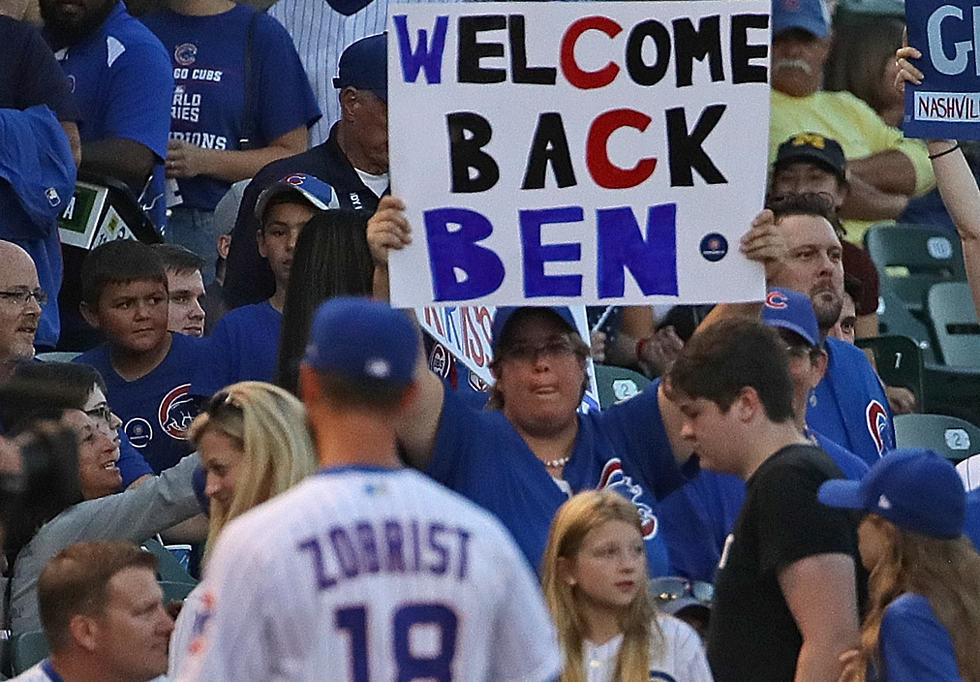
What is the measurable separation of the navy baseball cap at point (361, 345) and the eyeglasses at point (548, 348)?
202 cm

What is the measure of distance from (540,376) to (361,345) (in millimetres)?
2077

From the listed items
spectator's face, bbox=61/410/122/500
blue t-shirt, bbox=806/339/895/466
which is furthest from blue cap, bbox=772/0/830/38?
spectator's face, bbox=61/410/122/500

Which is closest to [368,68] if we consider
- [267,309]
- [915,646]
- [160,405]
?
[267,309]

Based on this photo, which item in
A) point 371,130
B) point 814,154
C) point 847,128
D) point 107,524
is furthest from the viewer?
point 847,128

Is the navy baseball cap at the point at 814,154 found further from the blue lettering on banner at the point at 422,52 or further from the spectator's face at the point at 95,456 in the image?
the spectator's face at the point at 95,456

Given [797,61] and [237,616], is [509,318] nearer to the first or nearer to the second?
[237,616]

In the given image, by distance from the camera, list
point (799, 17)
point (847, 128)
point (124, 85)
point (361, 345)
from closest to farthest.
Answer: point (361, 345) → point (124, 85) → point (799, 17) → point (847, 128)

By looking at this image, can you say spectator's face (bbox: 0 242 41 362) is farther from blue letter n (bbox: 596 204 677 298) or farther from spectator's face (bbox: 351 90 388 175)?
blue letter n (bbox: 596 204 677 298)

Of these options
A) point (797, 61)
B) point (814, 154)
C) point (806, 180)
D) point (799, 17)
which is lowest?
point (806, 180)

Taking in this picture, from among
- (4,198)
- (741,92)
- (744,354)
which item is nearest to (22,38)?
(4,198)

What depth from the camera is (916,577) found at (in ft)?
16.1

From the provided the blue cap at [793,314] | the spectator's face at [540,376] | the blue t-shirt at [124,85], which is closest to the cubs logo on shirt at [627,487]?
the spectator's face at [540,376]

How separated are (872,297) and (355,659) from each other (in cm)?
568

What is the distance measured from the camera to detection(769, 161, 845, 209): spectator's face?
859 centimetres
